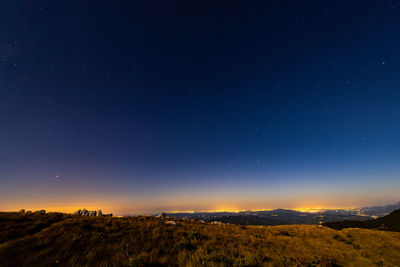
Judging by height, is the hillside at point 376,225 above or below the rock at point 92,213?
below

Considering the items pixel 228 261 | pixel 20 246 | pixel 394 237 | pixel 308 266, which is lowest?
pixel 394 237

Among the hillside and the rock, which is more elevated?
the rock

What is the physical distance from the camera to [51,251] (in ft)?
23.1

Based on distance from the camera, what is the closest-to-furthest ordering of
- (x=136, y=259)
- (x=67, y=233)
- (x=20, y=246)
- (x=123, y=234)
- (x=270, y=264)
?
(x=136, y=259)
(x=270, y=264)
(x=20, y=246)
(x=67, y=233)
(x=123, y=234)

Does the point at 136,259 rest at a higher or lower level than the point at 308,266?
higher

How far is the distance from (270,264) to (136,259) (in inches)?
208

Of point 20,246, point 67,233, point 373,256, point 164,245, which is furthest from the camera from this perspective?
point 373,256

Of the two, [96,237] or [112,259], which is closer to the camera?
[112,259]

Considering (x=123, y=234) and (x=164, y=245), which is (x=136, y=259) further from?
(x=123, y=234)

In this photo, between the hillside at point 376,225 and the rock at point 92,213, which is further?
the hillside at point 376,225

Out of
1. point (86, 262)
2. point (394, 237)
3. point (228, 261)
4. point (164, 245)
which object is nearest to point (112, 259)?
point (86, 262)

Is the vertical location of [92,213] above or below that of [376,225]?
above

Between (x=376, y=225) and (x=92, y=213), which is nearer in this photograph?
(x=92, y=213)

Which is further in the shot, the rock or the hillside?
the hillside
